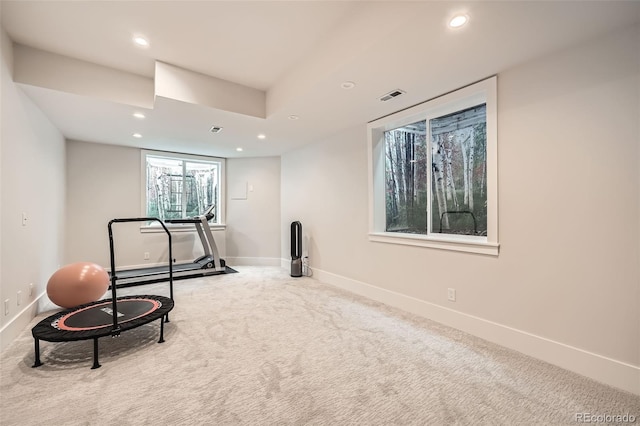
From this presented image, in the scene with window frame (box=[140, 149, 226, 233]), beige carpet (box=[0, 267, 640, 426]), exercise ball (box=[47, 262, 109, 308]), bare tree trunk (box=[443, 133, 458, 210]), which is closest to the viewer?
beige carpet (box=[0, 267, 640, 426])

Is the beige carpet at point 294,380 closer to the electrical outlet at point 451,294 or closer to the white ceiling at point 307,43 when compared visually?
the electrical outlet at point 451,294

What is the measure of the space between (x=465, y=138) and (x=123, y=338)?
395 centimetres

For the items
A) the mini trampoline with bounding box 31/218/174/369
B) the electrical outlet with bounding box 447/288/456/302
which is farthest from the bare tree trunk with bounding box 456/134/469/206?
the mini trampoline with bounding box 31/218/174/369

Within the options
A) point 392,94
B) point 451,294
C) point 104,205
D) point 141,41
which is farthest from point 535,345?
point 104,205

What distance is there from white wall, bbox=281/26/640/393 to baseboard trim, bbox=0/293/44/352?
157 inches

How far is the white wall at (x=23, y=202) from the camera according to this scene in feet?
8.14

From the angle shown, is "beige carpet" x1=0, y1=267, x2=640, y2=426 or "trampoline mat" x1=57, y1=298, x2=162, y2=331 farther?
"trampoline mat" x1=57, y1=298, x2=162, y2=331

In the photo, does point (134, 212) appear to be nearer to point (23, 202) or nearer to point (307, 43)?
point (23, 202)

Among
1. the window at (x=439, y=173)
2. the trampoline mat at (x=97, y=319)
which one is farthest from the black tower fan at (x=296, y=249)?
the trampoline mat at (x=97, y=319)

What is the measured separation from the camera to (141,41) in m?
2.63

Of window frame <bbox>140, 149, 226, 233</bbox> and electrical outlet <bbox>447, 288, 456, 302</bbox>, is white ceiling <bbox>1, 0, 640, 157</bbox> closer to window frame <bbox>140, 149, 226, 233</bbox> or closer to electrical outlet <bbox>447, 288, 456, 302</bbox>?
window frame <bbox>140, 149, 226, 233</bbox>

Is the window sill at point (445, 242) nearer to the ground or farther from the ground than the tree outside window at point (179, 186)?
nearer to the ground

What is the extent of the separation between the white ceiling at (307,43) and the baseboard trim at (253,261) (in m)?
3.32

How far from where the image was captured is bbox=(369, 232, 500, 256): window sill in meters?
2.55
